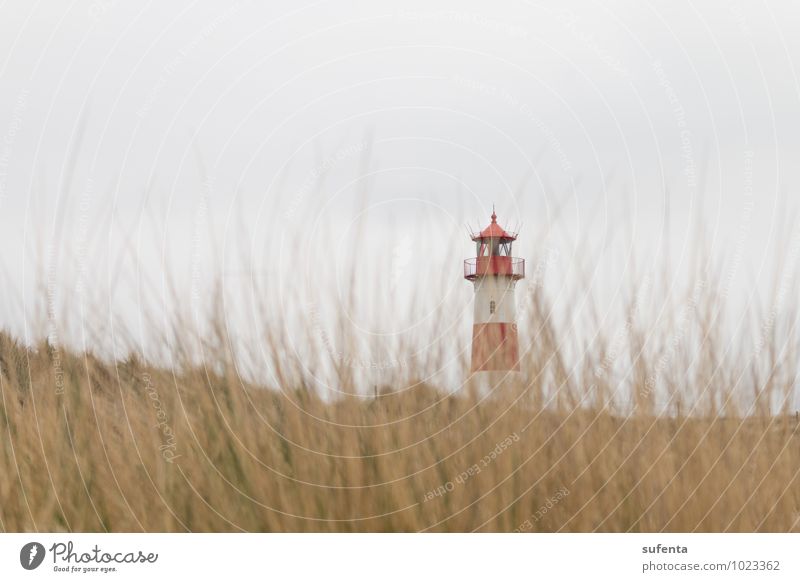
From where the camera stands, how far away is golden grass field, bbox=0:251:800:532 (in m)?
3.91

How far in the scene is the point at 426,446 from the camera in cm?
405

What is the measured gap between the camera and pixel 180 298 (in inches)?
181

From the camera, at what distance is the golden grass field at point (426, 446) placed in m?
3.91
